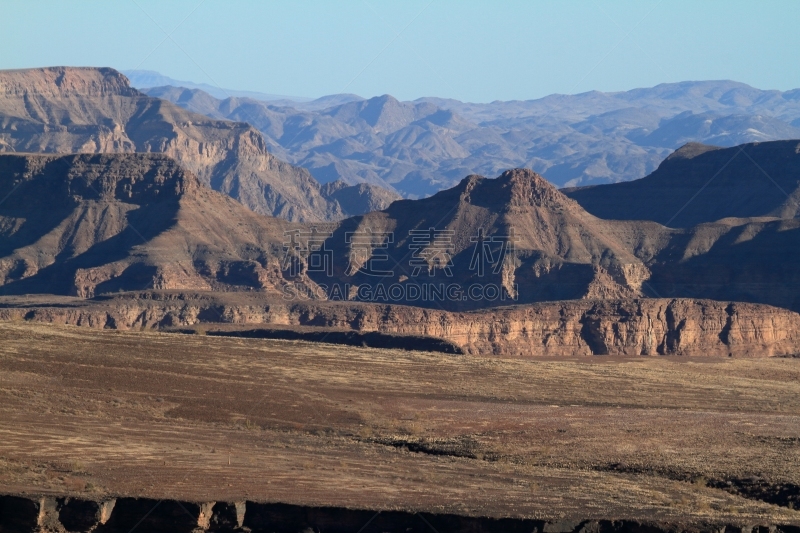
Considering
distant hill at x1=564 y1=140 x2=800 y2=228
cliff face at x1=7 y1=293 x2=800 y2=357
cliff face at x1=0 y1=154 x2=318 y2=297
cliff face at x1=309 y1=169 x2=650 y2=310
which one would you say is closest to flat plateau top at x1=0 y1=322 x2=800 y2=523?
cliff face at x1=7 y1=293 x2=800 y2=357

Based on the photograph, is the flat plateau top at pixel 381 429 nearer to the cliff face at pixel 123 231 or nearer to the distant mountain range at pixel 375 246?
the distant mountain range at pixel 375 246

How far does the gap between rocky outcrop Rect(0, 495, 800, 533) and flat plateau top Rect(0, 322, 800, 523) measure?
56 cm

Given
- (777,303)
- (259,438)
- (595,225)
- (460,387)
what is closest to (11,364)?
(259,438)

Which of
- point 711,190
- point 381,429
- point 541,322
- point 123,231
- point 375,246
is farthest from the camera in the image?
point 711,190

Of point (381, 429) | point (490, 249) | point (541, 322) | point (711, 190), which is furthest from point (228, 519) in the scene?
point (711, 190)

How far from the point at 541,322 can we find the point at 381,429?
43323 millimetres

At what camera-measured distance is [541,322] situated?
3435 inches

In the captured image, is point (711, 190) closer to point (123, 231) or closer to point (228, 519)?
point (123, 231)

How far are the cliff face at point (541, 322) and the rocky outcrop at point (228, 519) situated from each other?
50363mm

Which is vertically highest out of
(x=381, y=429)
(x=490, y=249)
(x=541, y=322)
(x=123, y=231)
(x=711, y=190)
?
(x=711, y=190)

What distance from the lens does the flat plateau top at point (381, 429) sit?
34.5 m

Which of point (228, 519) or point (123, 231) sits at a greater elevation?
point (123, 231)

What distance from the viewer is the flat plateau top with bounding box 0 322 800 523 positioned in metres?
34.5

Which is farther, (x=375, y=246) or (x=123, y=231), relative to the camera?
(x=375, y=246)
